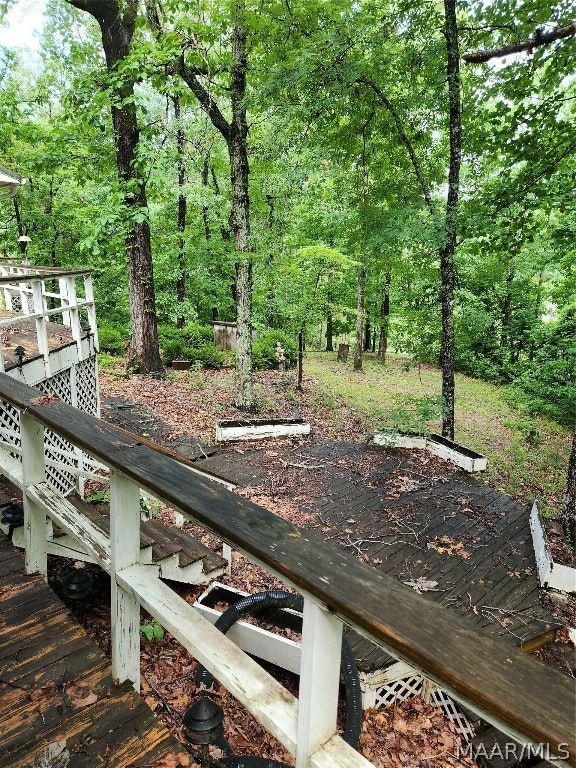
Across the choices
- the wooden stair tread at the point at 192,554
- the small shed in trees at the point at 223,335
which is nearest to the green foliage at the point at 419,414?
the wooden stair tread at the point at 192,554

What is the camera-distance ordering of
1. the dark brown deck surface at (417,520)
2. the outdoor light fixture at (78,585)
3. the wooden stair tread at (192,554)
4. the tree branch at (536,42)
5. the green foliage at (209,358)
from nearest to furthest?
the outdoor light fixture at (78,585) → the wooden stair tread at (192,554) → the dark brown deck surface at (417,520) → the tree branch at (536,42) → the green foliage at (209,358)

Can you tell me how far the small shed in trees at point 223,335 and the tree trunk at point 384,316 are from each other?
7.70m

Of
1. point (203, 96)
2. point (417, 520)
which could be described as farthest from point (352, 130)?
point (417, 520)

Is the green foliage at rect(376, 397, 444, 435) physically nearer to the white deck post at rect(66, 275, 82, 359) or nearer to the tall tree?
the tall tree

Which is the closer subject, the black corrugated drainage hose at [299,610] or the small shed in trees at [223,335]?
the black corrugated drainage hose at [299,610]

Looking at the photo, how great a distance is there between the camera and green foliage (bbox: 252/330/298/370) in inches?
649

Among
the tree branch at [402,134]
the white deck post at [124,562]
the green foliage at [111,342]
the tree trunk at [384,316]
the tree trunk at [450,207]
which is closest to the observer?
the white deck post at [124,562]

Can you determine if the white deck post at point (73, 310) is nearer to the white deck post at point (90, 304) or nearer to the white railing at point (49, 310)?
the white railing at point (49, 310)

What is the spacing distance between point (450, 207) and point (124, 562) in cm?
842

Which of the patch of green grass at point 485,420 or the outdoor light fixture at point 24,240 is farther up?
the outdoor light fixture at point 24,240

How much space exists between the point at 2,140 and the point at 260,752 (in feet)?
58.0

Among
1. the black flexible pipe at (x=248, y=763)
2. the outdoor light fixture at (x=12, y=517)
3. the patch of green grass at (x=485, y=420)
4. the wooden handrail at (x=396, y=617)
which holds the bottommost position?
the patch of green grass at (x=485, y=420)

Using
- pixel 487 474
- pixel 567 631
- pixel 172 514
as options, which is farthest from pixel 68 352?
pixel 487 474

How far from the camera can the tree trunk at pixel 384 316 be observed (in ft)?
70.4
